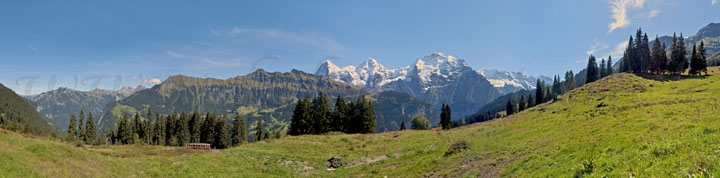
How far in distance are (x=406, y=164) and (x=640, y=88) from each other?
6912cm

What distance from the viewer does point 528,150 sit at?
939 inches

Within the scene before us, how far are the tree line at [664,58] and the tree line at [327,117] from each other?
99412 mm

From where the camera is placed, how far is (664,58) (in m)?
103

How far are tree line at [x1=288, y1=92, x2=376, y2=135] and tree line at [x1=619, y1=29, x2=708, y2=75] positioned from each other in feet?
326

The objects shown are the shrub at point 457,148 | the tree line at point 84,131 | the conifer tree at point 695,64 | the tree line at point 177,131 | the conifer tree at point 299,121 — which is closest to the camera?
the shrub at point 457,148

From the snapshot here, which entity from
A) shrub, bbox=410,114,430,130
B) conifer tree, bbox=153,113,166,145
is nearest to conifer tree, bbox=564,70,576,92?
shrub, bbox=410,114,430,130

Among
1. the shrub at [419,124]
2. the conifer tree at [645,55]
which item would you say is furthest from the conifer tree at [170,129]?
the conifer tree at [645,55]

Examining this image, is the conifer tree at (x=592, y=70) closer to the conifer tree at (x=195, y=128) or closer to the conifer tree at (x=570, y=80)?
the conifer tree at (x=570, y=80)

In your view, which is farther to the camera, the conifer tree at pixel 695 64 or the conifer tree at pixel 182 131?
the conifer tree at pixel 182 131

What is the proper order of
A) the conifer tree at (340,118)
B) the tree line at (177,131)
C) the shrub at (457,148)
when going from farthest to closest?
the tree line at (177,131) < the conifer tree at (340,118) < the shrub at (457,148)

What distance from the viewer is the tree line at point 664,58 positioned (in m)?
87.2

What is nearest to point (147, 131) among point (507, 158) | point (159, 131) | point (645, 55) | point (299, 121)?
A: point (159, 131)

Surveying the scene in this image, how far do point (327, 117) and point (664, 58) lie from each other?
397 ft

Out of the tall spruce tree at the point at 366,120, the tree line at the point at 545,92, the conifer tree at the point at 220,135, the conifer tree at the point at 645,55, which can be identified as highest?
the conifer tree at the point at 645,55
